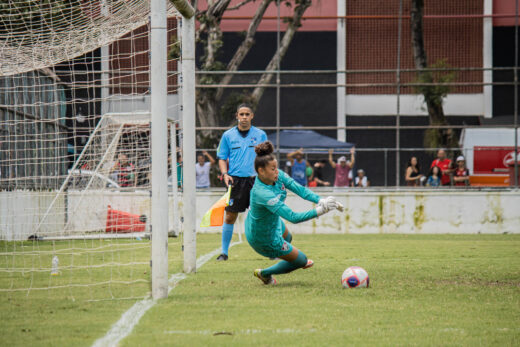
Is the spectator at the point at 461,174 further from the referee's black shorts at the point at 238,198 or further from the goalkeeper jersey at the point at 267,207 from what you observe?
the goalkeeper jersey at the point at 267,207

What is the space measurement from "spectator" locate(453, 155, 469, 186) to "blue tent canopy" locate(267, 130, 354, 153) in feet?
9.80

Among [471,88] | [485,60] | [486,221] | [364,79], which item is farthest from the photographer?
[485,60]

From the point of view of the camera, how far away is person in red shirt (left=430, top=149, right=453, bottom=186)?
18.1m

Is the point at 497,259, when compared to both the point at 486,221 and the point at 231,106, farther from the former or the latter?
the point at 231,106

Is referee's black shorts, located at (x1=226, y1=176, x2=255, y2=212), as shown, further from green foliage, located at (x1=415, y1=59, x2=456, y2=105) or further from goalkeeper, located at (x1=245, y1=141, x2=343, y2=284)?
green foliage, located at (x1=415, y1=59, x2=456, y2=105)

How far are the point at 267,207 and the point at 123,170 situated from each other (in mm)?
10599

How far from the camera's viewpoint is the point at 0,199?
1398cm

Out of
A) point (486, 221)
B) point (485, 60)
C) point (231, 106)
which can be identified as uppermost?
point (485, 60)

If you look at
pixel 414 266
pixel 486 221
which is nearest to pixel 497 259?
pixel 414 266

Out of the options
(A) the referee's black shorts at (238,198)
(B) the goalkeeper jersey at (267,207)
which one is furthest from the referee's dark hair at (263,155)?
(A) the referee's black shorts at (238,198)

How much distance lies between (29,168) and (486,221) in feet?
35.8

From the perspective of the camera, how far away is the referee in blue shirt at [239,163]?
959 centimetres

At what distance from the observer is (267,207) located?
6.76 meters

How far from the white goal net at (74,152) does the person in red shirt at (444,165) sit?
698cm
